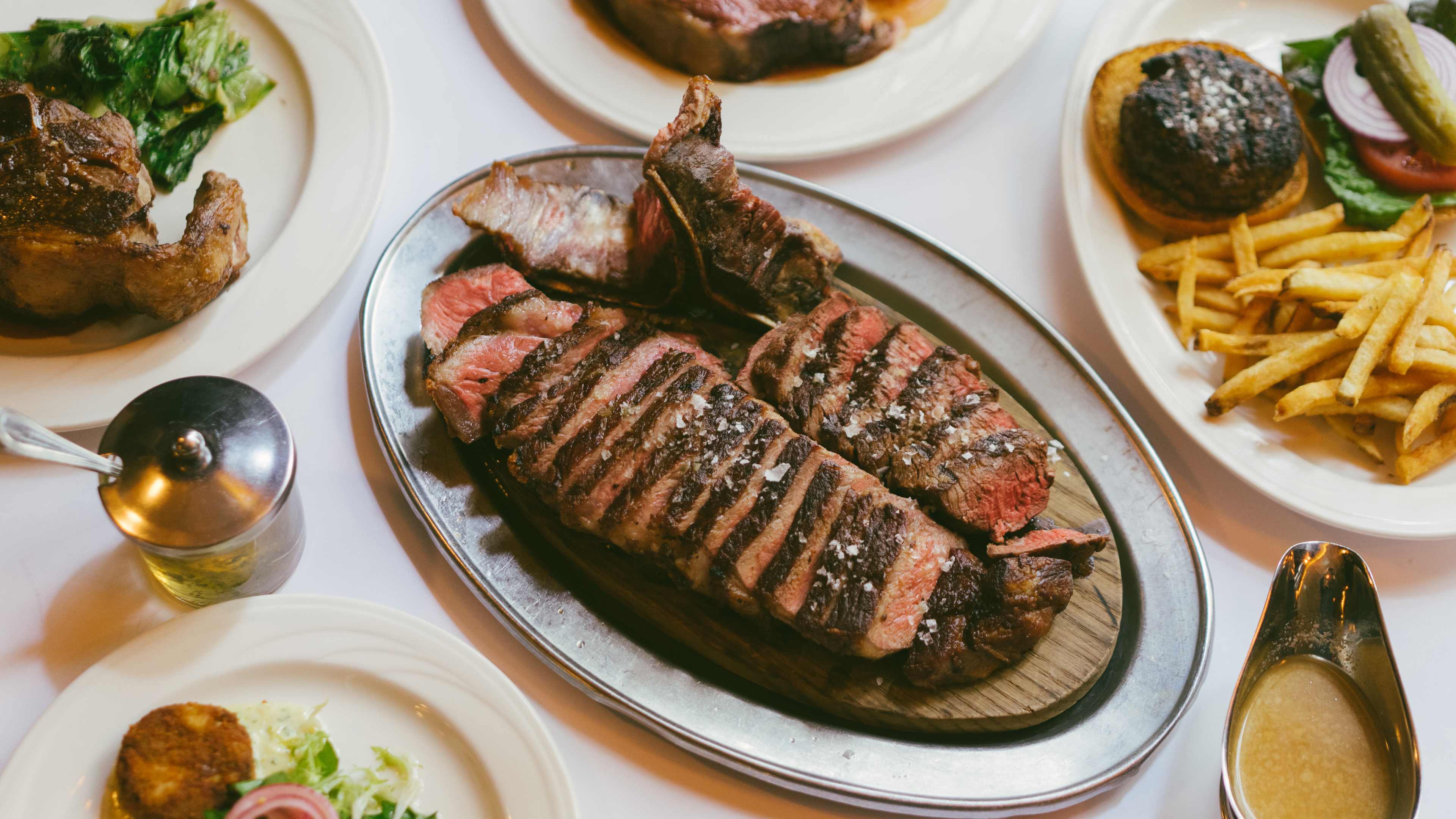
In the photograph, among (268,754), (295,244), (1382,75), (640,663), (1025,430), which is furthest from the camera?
(1382,75)

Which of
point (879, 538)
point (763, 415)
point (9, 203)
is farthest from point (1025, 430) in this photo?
point (9, 203)

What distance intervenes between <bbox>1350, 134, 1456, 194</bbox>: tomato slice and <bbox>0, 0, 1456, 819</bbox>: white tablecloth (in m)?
1.23

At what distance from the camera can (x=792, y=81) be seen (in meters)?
3.84

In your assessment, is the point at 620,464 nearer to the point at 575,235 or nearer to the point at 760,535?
the point at 760,535

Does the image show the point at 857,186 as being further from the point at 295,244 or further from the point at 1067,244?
the point at 295,244

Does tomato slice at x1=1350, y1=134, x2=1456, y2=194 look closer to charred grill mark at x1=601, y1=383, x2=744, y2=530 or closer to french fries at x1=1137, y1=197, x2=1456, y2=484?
french fries at x1=1137, y1=197, x2=1456, y2=484

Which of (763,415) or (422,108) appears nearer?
(763,415)

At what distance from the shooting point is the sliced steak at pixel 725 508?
2682 mm

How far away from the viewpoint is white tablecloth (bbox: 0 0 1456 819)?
273 centimetres

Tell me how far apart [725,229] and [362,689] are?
1.83 meters

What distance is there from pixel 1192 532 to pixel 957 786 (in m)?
1.19

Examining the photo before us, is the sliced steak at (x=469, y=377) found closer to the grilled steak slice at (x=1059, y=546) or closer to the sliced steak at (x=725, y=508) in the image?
the sliced steak at (x=725, y=508)

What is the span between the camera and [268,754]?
8.17 feet

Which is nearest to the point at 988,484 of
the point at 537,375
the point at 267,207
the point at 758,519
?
the point at 758,519
